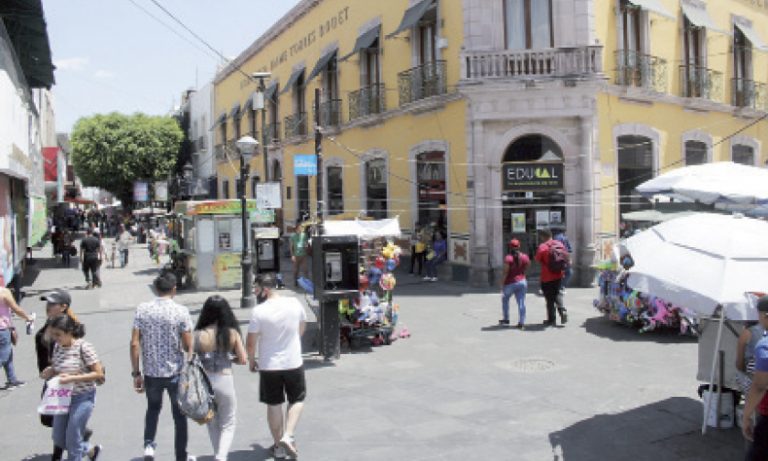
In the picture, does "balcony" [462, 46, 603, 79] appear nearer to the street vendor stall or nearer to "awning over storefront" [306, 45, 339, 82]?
the street vendor stall

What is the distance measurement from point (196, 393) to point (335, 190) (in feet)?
73.1

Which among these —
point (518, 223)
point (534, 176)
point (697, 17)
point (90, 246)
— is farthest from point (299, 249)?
point (697, 17)

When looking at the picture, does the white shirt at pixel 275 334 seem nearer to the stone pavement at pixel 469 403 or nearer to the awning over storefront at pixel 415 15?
the stone pavement at pixel 469 403

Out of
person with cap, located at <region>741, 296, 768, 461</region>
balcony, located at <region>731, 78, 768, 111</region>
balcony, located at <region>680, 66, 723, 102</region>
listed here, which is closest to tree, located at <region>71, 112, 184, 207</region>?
balcony, located at <region>680, 66, 723, 102</region>

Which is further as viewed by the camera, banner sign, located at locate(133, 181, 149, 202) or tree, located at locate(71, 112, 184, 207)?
tree, located at locate(71, 112, 184, 207)

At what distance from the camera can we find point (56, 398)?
563 centimetres

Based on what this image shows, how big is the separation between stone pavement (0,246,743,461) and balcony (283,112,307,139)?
18357 millimetres

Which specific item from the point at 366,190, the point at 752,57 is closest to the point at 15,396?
the point at 366,190

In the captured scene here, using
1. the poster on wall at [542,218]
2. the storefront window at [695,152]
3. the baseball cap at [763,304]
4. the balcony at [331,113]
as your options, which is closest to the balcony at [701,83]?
the storefront window at [695,152]

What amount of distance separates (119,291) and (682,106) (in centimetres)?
1761

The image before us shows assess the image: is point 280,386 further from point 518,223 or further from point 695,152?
point 695,152

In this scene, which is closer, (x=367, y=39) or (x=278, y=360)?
(x=278, y=360)

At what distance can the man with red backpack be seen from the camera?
1185 centimetres

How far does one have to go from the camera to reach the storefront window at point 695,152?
69.9 feet
